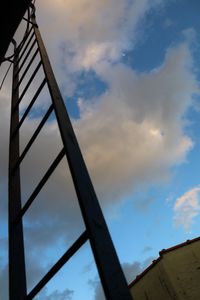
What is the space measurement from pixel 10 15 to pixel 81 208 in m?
2.50

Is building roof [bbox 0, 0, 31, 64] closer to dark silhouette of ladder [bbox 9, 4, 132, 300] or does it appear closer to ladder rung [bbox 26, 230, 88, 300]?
dark silhouette of ladder [bbox 9, 4, 132, 300]

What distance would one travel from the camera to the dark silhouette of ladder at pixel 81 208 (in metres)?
1.46

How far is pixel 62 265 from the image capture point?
1700 mm

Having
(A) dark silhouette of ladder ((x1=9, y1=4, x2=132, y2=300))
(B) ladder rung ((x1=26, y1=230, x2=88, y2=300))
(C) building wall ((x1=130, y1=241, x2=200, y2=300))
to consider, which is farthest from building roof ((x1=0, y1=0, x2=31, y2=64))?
(C) building wall ((x1=130, y1=241, x2=200, y2=300))

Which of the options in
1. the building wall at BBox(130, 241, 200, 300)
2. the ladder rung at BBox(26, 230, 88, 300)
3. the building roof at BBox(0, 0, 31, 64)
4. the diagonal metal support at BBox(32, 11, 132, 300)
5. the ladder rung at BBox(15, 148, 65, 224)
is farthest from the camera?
the building wall at BBox(130, 241, 200, 300)

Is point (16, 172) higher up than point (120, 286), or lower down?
higher up

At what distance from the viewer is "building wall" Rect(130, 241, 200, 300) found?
41.3 feet

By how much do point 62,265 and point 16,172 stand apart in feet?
5.00

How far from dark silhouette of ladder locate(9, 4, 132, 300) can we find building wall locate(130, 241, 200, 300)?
468 inches

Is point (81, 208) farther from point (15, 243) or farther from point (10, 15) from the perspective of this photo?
point (10, 15)

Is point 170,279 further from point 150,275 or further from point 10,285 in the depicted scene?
point 10,285

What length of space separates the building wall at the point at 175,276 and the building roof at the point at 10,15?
A: 1245cm

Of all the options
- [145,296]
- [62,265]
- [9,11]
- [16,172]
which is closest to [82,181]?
[62,265]

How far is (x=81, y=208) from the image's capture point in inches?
69.1
